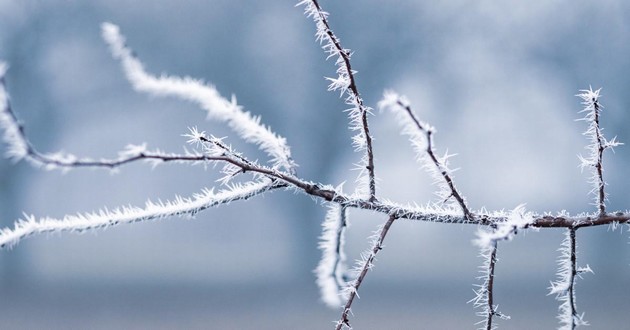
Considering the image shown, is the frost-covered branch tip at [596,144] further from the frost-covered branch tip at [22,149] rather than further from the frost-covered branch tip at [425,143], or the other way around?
the frost-covered branch tip at [22,149]

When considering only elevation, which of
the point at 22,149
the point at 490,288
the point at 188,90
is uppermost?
the point at 188,90

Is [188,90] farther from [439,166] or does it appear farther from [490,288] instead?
[490,288]

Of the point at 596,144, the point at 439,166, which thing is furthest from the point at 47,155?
the point at 596,144

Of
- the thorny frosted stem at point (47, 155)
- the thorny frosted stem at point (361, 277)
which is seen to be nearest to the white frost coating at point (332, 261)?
the thorny frosted stem at point (361, 277)

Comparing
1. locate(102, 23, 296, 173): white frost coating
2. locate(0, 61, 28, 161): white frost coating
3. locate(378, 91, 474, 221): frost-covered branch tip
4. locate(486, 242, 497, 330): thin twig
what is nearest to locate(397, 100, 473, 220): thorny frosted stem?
locate(378, 91, 474, 221): frost-covered branch tip

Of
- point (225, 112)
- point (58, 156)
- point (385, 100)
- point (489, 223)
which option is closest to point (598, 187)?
point (489, 223)

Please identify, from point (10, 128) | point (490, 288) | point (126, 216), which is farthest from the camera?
point (490, 288)

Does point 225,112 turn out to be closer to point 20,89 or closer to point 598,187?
point 598,187
